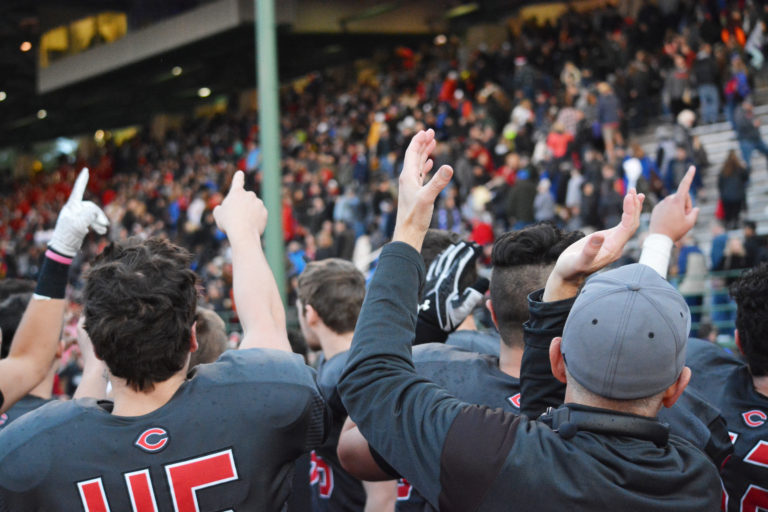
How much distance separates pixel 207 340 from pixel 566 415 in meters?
1.82

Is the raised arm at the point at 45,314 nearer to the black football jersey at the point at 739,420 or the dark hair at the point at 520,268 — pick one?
the dark hair at the point at 520,268

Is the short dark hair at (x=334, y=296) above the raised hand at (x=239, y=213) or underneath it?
underneath

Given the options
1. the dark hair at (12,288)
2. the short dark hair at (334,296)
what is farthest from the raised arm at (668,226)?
the dark hair at (12,288)

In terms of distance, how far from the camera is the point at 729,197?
1268 centimetres

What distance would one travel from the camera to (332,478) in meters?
3.45

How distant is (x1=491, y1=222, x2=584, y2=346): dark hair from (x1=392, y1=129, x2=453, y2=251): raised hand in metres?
0.61

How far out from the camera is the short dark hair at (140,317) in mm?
2113

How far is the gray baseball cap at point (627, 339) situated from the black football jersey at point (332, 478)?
1514 mm

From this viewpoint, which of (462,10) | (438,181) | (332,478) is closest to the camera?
(438,181)

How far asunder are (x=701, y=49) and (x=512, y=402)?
13.9m

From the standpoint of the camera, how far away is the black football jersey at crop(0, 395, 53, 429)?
10.6 feet

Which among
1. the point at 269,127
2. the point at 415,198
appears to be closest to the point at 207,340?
the point at 415,198

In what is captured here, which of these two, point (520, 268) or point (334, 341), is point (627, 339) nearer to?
point (520, 268)

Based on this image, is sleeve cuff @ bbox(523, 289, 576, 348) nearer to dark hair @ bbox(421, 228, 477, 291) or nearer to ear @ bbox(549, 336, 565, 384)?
ear @ bbox(549, 336, 565, 384)
